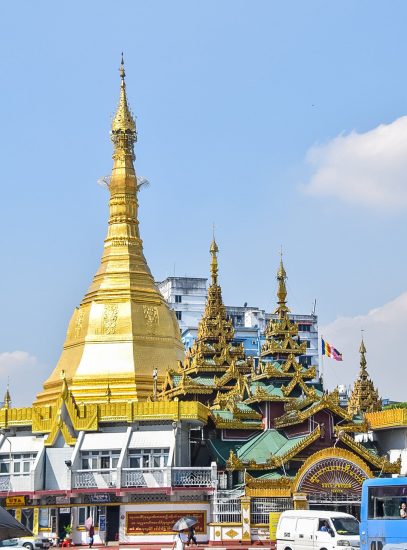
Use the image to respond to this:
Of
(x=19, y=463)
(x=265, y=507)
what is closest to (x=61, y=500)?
(x=19, y=463)

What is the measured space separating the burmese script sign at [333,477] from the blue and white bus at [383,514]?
14441 millimetres

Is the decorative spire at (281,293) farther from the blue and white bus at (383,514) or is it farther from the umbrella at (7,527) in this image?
the umbrella at (7,527)

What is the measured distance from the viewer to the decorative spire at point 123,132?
7244cm

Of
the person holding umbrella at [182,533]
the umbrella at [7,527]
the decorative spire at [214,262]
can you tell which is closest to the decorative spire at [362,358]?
the decorative spire at [214,262]

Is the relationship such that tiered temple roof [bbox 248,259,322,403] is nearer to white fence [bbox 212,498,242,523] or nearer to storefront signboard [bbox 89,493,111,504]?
white fence [bbox 212,498,242,523]

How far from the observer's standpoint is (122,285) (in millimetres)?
68688

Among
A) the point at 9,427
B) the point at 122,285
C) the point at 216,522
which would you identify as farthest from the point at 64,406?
the point at 122,285

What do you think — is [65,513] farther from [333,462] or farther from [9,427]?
[333,462]

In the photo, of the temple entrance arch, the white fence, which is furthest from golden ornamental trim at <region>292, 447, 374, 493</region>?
the white fence

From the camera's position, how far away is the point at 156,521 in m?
48.6

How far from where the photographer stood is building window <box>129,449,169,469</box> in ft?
164

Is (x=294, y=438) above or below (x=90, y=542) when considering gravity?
above

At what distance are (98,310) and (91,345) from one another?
2.51 meters

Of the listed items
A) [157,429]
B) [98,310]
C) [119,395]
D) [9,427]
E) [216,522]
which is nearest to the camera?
[216,522]
